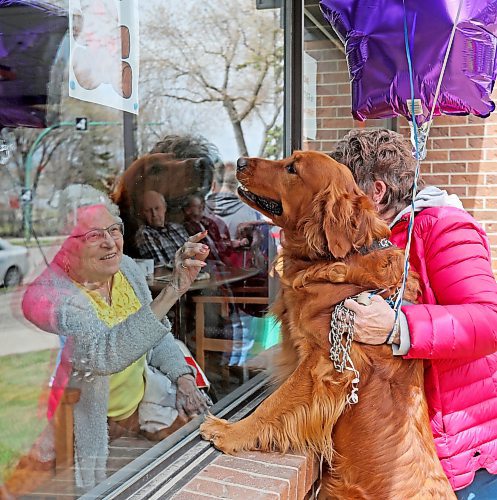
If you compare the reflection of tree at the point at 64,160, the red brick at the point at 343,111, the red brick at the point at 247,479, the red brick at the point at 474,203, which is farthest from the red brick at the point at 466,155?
the red brick at the point at 247,479

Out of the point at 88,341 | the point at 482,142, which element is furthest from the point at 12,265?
the point at 482,142

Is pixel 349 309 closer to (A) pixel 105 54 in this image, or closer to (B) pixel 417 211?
(B) pixel 417 211

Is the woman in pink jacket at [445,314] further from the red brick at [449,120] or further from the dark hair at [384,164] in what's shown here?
the red brick at [449,120]

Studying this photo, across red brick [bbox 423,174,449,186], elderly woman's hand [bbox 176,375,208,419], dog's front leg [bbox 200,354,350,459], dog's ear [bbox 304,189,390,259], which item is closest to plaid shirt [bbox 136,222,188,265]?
elderly woman's hand [bbox 176,375,208,419]

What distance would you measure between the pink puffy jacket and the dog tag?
0.11 m

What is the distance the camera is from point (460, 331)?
1.81 meters

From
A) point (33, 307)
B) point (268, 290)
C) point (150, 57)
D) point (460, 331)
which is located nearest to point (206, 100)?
point (150, 57)

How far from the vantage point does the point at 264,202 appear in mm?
2398

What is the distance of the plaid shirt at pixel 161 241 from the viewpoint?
300 cm

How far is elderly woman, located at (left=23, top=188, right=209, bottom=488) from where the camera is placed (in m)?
2.03

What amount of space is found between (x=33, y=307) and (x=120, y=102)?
0.77m

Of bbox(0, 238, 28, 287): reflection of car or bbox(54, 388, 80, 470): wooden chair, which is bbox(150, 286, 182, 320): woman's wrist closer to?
bbox(54, 388, 80, 470): wooden chair

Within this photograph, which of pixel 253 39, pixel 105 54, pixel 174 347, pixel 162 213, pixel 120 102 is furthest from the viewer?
pixel 253 39

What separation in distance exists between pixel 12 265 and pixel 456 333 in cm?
183
